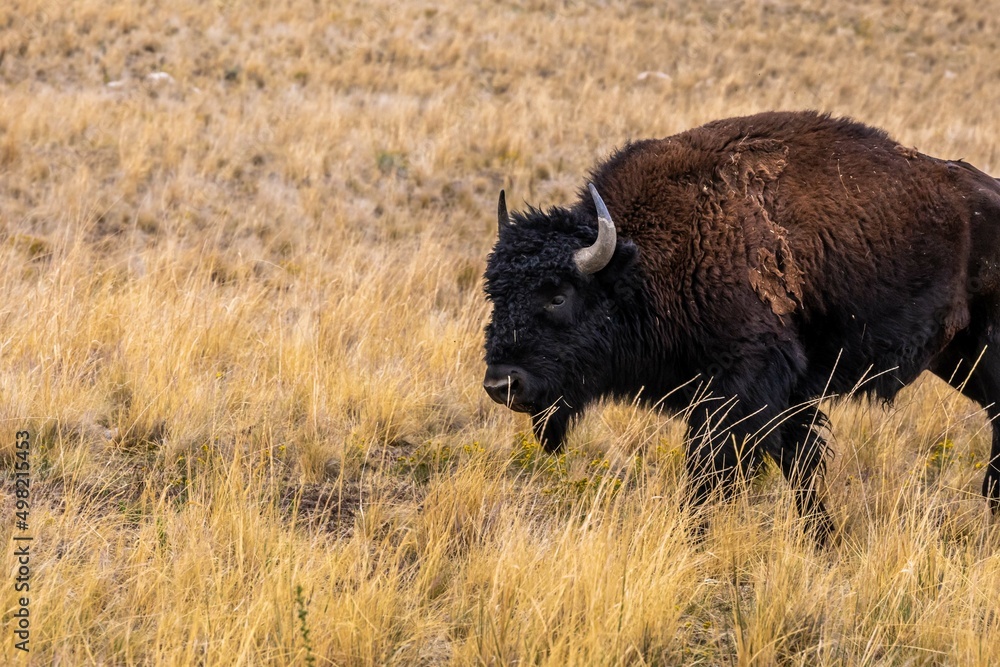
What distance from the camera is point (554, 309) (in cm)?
462

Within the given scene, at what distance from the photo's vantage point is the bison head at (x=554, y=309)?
4492 millimetres

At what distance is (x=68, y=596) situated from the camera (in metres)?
3.16

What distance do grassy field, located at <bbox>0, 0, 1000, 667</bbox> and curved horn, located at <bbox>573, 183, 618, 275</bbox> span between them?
1067 mm

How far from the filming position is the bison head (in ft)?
14.7

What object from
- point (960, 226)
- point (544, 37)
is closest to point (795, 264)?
point (960, 226)

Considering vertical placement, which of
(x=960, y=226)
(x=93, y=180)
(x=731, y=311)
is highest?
(x=960, y=226)

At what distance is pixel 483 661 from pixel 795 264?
2660 mm

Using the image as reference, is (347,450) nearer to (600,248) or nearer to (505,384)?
(505,384)

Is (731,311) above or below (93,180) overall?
above

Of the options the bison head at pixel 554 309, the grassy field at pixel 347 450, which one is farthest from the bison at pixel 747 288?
the grassy field at pixel 347 450

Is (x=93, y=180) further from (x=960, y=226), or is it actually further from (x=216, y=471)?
(x=960, y=226)
